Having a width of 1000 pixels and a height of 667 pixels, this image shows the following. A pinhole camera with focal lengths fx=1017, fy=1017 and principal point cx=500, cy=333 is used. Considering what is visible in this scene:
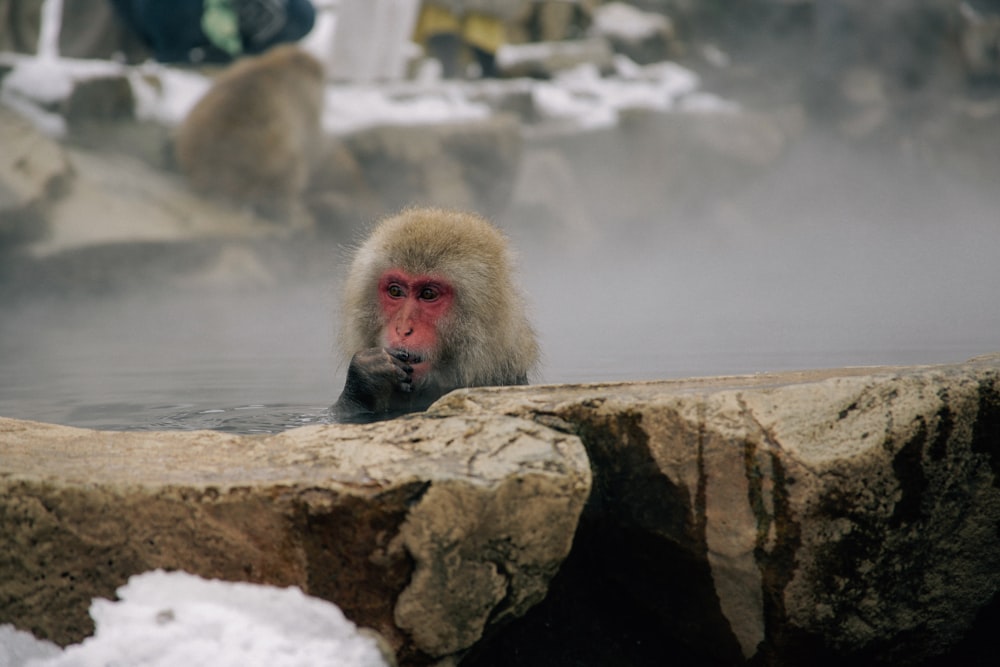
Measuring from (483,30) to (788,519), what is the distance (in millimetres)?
14173

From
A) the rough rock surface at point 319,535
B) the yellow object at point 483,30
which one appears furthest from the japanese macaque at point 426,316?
the yellow object at point 483,30

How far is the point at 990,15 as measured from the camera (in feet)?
51.8

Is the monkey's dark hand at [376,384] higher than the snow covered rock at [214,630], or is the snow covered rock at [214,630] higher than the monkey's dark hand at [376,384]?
the monkey's dark hand at [376,384]

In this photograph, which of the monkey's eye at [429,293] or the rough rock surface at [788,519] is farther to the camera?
the monkey's eye at [429,293]

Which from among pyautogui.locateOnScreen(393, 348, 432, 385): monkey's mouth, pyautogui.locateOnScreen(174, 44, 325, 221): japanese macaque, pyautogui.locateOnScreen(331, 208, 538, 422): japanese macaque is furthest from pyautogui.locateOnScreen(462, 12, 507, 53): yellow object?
pyautogui.locateOnScreen(393, 348, 432, 385): monkey's mouth

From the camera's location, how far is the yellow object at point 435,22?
15.1m

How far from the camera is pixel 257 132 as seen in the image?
9742 millimetres

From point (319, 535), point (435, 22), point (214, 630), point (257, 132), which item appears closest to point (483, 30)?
point (435, 22)

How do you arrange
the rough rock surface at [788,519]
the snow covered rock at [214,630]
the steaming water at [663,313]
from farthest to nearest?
the steaming water at [663,313], the rough rock surface at [788,519], the snow covered rock at [214,630]

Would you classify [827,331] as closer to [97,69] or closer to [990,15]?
[97,69]

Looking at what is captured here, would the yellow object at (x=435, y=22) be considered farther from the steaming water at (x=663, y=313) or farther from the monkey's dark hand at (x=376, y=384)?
the monkey's dark hand at (x=376, y=384)

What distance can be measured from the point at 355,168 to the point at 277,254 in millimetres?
1432

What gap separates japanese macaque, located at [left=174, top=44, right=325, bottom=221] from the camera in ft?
31.3

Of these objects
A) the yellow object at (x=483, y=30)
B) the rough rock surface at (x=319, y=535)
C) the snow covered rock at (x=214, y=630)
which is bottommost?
the snow covered rock at (x=214, y=630)
